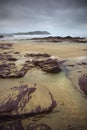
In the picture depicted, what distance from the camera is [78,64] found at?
7.23 m

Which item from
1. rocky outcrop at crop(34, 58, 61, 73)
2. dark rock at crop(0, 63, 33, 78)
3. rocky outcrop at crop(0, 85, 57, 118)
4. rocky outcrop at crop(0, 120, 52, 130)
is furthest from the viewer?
rocky outcrop at crop(34, 58, 61, 73)

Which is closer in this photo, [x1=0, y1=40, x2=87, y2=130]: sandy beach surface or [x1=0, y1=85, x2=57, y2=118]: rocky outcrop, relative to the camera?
[x1=0, y1=40, x2=87, y2=130]: sandy beach surface

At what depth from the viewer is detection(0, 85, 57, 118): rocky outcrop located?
3664mm

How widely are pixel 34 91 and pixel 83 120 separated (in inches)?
49.5

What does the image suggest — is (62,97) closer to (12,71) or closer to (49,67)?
(49,67)

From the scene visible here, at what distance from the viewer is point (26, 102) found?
12.9 ft

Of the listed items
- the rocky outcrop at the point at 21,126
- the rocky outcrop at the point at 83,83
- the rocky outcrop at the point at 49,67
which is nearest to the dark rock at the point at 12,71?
Answer: the rocky outcrop at the point at 49,67

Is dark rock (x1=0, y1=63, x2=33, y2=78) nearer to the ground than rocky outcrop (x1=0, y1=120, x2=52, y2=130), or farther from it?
farther from it

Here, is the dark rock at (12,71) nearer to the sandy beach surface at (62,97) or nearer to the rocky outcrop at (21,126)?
the sandy beach surface at (62,97)

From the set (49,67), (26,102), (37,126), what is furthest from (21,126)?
(49,67)

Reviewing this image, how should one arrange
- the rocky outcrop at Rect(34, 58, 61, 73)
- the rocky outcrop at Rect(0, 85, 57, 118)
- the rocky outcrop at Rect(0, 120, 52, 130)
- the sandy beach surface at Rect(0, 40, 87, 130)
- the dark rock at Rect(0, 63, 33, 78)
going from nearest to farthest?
the rocky outcrop at Rect(0, 120, 52, 130), the sandy beach surface at Rect(0, 40, 87, 130), the rocky outcrop at Rect(0, 85, 57, 118), the dark rock at Rect(0, 63, 33, 78), the rocky outcrop at Rect(34, 58, 61, 73)

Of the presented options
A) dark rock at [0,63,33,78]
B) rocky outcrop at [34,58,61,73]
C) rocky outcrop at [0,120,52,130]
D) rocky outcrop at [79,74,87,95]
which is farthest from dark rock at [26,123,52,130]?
rocky outcrop at [34,58,61,73]

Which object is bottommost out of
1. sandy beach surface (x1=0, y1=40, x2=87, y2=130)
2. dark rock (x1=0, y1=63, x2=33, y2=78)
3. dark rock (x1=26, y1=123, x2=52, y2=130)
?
dark rock (x1=26, y1=123, x2=52, y2=130)

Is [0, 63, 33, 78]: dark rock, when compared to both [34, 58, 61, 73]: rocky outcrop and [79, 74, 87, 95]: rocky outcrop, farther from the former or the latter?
[79, 74, 87, 95]: rocky outcrop
